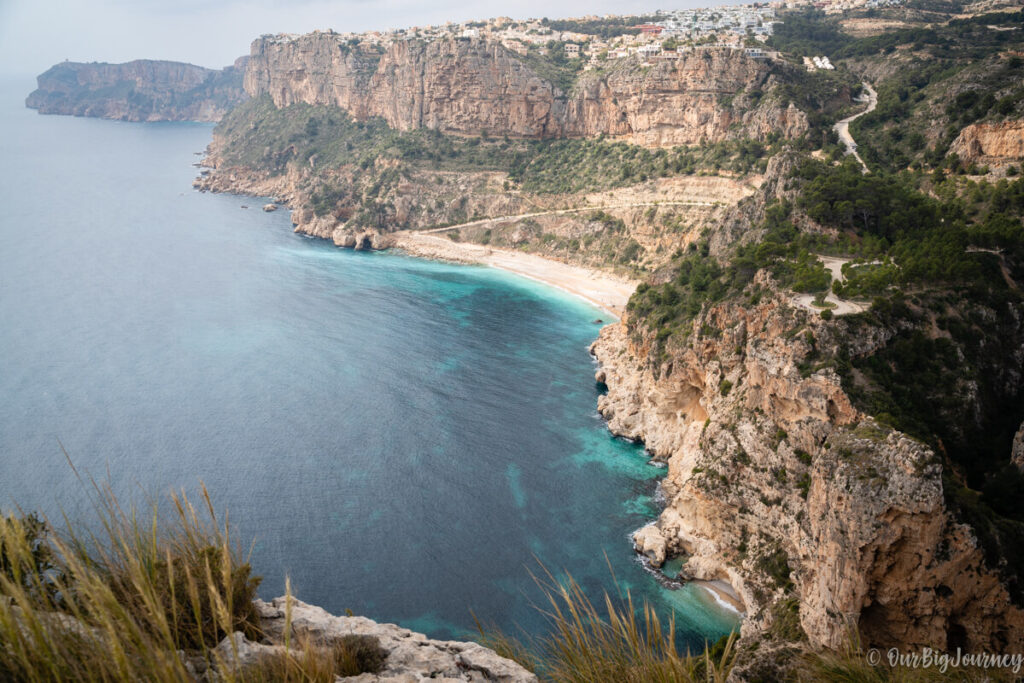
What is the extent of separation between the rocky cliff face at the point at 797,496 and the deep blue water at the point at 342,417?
9.79 ft

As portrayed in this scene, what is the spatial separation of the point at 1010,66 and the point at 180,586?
217 ft

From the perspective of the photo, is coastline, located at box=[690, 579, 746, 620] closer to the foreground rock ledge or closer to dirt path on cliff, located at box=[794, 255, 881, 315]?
dirt path on cliff, located at box=[794, 255, 881, 315]

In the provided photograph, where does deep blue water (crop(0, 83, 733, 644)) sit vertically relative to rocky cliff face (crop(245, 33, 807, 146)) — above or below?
below

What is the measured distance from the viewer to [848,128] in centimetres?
6394

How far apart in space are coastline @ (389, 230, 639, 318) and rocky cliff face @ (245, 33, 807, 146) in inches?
917

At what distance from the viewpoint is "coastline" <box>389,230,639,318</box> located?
7373cm

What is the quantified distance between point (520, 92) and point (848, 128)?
56.0m

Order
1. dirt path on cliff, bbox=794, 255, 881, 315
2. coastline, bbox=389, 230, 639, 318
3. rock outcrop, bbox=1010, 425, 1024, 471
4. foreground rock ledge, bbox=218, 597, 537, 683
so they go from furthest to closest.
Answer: coastline, bbox=389, 230, 639, 318 < dirt path on cliff, bbox=794, 255, 881, 315 < rock outcrop, bbox=1010, 425, 1024, 471 < foreground rock ledge, bbox=218, 597, 537, 683

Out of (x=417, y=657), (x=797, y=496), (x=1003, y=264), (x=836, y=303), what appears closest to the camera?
(x=417, y=657)

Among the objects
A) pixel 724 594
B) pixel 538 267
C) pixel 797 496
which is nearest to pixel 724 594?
pixel 724 594

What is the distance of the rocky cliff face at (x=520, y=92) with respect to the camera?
7975 cm

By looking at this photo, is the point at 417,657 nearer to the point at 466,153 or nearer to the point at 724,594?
the point at 724,594

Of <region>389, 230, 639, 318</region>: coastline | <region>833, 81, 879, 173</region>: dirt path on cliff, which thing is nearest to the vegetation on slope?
<region>833, 81, 879, 173</region>: dirt path on cliff

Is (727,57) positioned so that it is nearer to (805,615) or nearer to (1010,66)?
(1010,66)
